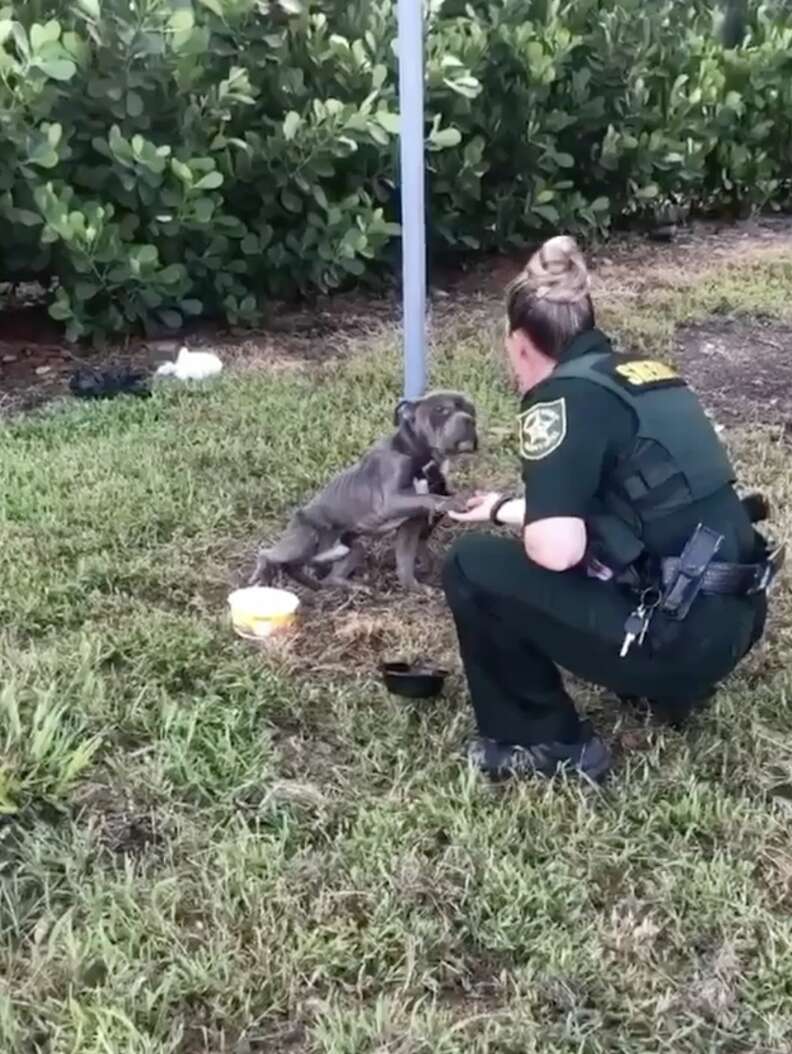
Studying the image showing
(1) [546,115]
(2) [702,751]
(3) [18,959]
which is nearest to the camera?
(3) [18,959]

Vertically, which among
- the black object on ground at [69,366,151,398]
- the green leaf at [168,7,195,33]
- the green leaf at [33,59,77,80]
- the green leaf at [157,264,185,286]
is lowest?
the black object on ground at [69,366,151,398]

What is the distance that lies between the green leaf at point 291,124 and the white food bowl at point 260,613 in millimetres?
3704

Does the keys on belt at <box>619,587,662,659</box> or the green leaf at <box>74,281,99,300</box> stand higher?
the keys on belt at <box>619,587,662,659</box>

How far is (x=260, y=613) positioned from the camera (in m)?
4.00

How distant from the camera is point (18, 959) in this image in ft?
8.94

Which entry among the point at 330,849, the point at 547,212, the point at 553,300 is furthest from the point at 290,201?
the point at 330,849

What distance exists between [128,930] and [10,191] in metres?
4.65

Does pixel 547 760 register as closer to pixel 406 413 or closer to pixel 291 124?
pixel 406 413

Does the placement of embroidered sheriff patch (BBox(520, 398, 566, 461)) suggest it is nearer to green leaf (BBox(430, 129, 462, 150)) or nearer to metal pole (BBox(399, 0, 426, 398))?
metal pole (BBox(399, 0, 426, 398))

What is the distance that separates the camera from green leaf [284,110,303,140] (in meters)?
7.08

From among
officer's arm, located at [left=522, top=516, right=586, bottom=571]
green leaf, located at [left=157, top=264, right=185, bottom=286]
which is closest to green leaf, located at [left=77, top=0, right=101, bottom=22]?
green leaf, located at [left=157, top=264, right=185, bottom=286]

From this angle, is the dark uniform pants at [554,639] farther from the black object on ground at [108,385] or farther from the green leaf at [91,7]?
the green leaf at [91,7]

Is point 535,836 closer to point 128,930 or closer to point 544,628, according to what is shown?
point 544,628

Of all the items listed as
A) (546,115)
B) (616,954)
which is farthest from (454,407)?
(546,115)
